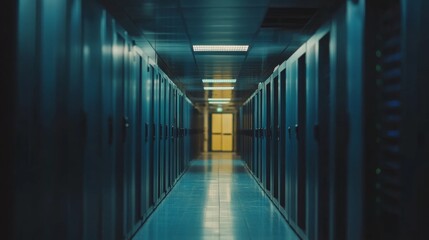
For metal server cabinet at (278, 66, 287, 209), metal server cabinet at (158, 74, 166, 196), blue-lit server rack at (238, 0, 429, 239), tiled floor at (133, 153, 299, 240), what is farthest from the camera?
metal server cabinet at (158, 74, 166, 196)

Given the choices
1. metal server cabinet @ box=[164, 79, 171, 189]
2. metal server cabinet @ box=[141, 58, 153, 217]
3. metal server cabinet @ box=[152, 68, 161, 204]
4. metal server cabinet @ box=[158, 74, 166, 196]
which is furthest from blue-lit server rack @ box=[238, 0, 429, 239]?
metal server cabinet @ box=[164, 79, 171, 189]

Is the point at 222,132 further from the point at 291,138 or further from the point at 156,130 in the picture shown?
the point at 291,138

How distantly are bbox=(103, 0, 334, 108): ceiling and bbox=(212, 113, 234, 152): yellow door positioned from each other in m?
18.9

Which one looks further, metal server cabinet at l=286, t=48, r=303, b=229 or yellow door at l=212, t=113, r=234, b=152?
yellow door at l=212, t=113, r=234, b=152

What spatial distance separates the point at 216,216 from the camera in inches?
248

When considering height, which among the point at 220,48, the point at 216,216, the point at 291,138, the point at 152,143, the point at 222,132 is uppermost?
the point at 220,48

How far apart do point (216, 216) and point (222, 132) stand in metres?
22.4

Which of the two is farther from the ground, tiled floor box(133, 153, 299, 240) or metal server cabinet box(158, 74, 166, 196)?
metal server cabinet box(158, 74, 166, 196)

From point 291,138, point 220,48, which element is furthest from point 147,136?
point 220,48

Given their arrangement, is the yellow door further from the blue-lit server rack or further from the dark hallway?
the blue-lit server rack

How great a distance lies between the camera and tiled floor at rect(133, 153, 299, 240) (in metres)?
5.21

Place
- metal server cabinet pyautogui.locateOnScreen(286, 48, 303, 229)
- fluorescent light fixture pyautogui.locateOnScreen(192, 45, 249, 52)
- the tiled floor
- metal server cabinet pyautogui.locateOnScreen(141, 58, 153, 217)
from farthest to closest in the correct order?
fluorescent light fixture pyautogui.locateOnScreen(192, 45, 249, 52)
metal server cabinet pyautogui.locateOnScreen(141, 58, 153, 217)
metal server cabinet pyautogui.locateOnScreen(286, 48, 303, 229)
the tiled floor

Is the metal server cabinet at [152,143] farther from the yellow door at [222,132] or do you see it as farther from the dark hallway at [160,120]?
the yellow door at [222,132]

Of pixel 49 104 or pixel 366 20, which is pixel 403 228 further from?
pixel 49 104
